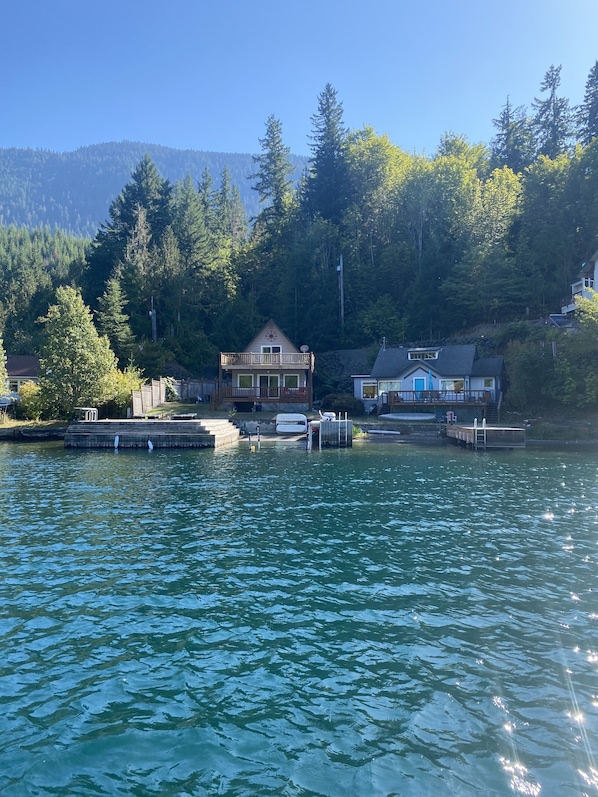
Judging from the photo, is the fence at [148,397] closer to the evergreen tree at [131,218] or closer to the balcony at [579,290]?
the evergreen tree at [131,218]

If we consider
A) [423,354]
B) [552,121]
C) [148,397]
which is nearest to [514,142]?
[552,121]

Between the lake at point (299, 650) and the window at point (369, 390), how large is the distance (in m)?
31.4

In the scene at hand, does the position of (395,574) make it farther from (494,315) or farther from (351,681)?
(494,315)

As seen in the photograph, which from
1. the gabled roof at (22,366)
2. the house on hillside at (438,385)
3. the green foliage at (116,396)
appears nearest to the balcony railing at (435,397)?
the house on hillside at (438,385)

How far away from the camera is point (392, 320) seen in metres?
63.1

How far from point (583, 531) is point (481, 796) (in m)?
11.4

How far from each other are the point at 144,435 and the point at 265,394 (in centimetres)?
1324

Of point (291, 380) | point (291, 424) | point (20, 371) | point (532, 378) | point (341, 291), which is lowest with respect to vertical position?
point (291, 424)

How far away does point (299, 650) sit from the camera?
831 cm

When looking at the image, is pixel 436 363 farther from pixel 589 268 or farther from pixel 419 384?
pixel 589 268

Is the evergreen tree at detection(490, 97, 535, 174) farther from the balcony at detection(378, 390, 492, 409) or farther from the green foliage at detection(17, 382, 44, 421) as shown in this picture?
the green foliage at detection(17, 382, 44, 421)

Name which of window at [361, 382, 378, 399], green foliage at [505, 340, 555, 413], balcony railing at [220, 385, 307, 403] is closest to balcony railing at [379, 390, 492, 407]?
green foliage at [505, 340, 555, 413]

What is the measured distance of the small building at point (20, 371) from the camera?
54344 millimetres

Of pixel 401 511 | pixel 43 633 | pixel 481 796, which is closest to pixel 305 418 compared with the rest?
pixel 401 511
